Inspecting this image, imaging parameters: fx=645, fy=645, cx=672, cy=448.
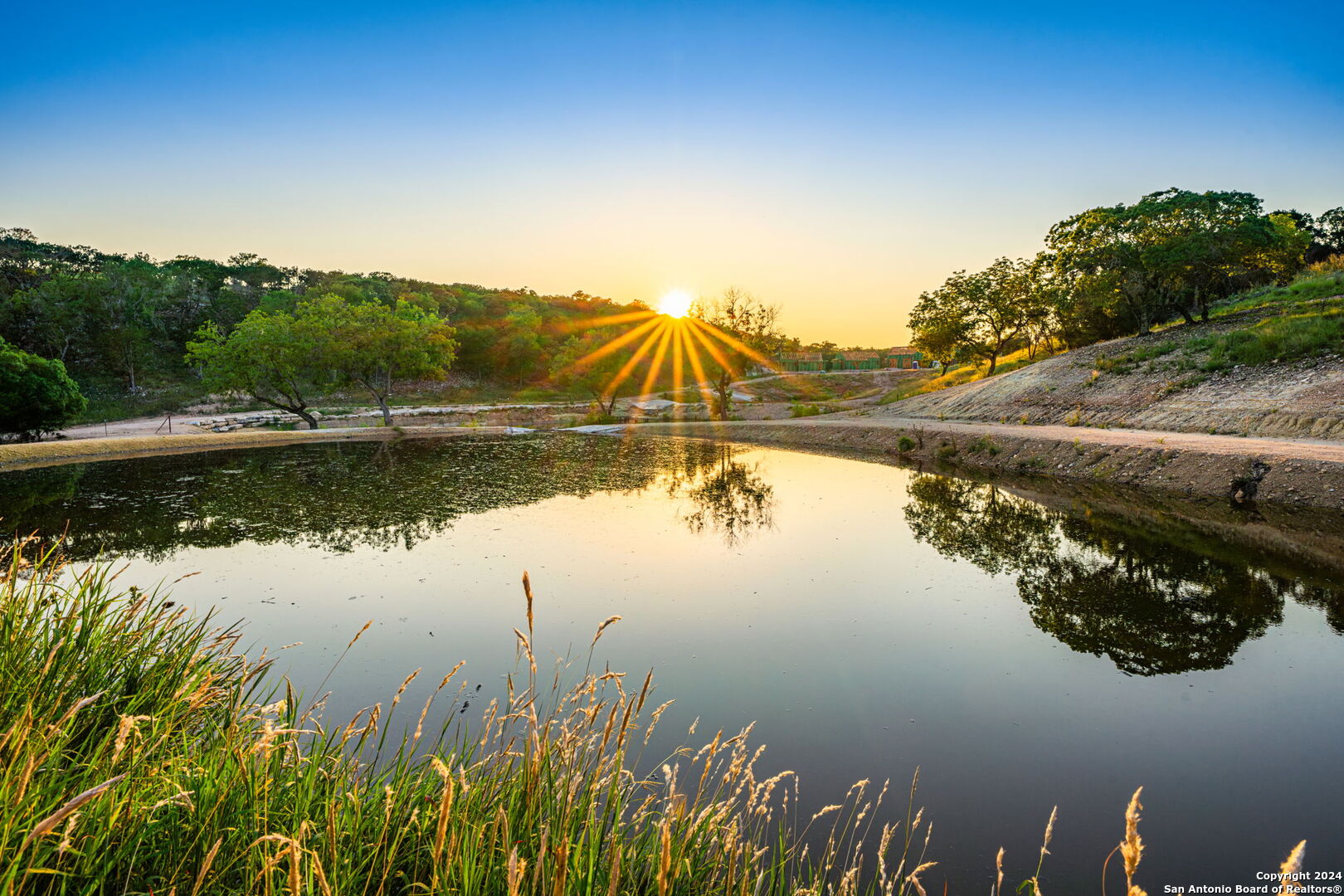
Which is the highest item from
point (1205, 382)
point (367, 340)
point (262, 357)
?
point (367, 340)

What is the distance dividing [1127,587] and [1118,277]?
98.3ft

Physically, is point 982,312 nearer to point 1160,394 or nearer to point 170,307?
point 1160,394

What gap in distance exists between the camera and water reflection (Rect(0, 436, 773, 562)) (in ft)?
45.0

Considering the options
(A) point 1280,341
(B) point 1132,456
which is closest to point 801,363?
(A) point 1280,341

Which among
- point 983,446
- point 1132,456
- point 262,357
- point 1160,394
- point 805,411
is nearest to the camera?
point 1132,456

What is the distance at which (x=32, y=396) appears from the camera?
100.0 ft

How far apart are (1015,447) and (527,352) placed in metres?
71.2

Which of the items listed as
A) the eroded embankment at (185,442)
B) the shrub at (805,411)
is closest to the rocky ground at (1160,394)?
the shrub at (805,411)

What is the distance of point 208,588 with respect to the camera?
10.1 metres

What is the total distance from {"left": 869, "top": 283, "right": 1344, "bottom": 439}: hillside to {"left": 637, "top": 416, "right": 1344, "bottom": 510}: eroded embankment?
1.67m

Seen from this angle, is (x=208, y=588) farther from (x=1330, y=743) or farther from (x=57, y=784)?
(x=1330, y=743)

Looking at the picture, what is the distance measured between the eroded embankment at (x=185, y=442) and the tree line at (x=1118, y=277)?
33775 millimetres

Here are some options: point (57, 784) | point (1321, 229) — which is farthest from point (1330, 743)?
point (1321, 229)

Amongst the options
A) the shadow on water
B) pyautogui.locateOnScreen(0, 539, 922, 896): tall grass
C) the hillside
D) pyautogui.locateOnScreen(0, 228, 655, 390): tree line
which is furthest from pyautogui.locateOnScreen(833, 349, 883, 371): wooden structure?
pyautogui.locateOnScreen(0, 539, 922, 896): tall grass
